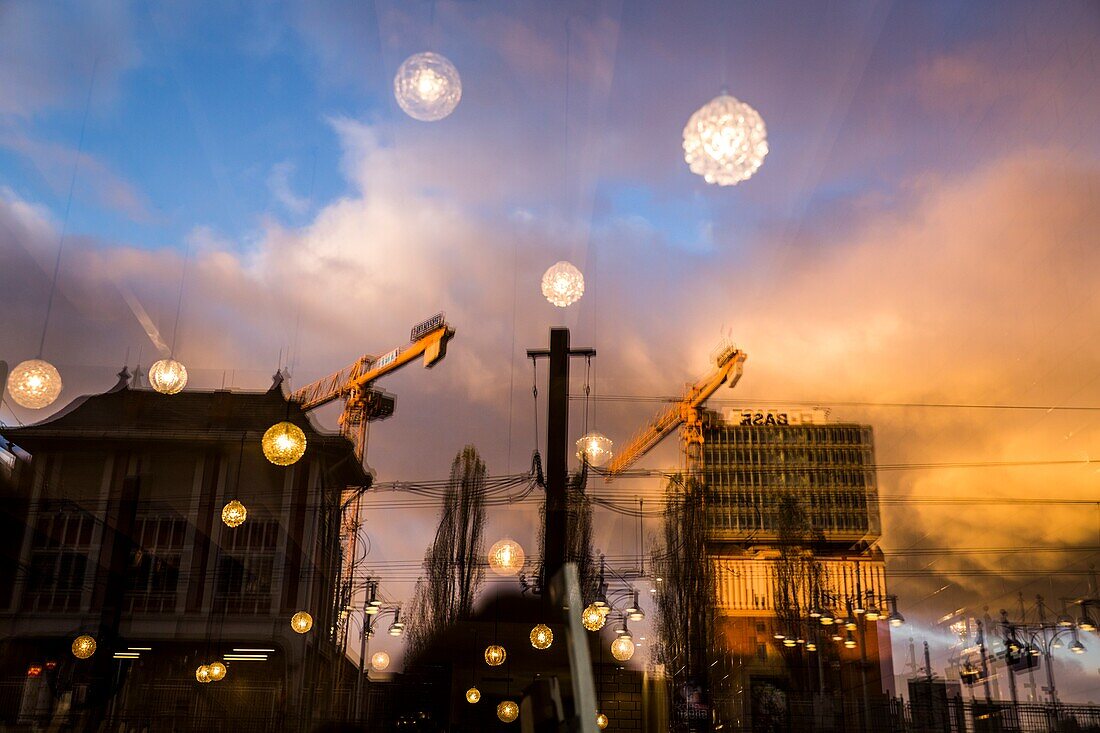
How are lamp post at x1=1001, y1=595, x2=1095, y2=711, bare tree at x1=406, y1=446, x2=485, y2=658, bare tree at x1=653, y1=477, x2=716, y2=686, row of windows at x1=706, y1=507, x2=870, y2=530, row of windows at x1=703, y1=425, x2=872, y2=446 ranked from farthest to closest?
row of windows at x1=706, y1=507, x2=870, y2=530 < row of windows at x1=703, y1=425, x2=872, y2=446 < bare tree at x1=653, y1=477, x2=716, y2=686 < bare tree at x1=406, y1=446, x2=485, y2=658 < lamp post at x1=1001, y1=595, x2=1095, y2=711

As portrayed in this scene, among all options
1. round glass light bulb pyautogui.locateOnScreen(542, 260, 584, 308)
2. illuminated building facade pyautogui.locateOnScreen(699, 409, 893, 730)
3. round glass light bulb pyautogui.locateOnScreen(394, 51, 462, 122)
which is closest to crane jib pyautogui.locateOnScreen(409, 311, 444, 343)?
round glass light bulb pyautogui.locateOnScreen(542, 260, 584, 308)

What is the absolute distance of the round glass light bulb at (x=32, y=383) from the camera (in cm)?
618

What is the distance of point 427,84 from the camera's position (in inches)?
221

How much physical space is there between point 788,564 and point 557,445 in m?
13.5

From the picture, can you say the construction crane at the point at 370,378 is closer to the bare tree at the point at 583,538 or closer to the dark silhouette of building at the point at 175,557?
the dark silhouette of building at the point at 175,557

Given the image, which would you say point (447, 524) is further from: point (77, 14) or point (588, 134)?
point (77, 14)

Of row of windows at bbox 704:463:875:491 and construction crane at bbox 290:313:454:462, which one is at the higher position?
row of windows at bbox 704:463:875:491

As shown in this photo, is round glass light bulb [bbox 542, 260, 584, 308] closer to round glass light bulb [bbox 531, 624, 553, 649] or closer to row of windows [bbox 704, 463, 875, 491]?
round glass light bulb [bbox 531, 624, 553, 649]

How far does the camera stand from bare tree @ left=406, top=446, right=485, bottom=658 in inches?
555

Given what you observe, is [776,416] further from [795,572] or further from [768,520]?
[768,520]

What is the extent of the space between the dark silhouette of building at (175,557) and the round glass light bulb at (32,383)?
272 inches

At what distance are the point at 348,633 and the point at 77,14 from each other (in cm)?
1005

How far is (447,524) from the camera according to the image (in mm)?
14359

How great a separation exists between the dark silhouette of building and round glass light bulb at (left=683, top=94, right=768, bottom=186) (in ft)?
31.6
